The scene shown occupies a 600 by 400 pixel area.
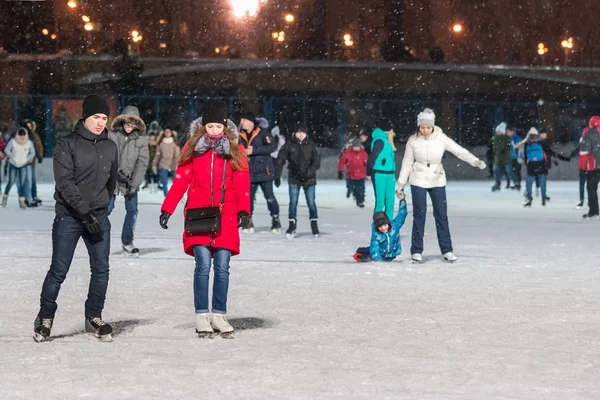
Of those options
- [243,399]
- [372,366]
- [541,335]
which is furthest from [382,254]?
[243,399]

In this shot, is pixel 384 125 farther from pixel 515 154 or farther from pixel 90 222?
pixel 515 154

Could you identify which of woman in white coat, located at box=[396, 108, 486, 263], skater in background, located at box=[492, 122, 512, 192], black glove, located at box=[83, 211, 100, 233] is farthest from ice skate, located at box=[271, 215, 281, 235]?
skater in background, located at box=[492, 122, 512, 192]

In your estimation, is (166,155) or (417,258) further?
(166,155)

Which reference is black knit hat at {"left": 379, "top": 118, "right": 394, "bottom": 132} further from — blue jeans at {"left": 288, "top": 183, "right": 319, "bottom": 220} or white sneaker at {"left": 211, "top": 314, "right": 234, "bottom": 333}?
white sneaker at {"left": 211, "top": 314, "right": 234, "bottom": 333}

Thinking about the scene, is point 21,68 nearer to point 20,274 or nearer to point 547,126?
point 547,126

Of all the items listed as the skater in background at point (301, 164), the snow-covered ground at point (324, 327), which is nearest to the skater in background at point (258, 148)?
the skater in background at point (301, 164)

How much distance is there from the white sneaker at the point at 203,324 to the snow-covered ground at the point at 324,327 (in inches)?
3.6

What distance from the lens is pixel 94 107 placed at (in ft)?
20.8

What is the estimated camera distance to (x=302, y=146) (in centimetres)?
1424

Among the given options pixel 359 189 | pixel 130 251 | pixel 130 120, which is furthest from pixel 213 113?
pixel 359 189

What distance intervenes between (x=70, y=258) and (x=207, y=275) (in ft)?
2.55

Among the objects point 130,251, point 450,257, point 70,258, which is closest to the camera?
point 70,258

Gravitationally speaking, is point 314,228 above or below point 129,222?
below

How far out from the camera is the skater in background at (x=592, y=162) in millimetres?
17312
